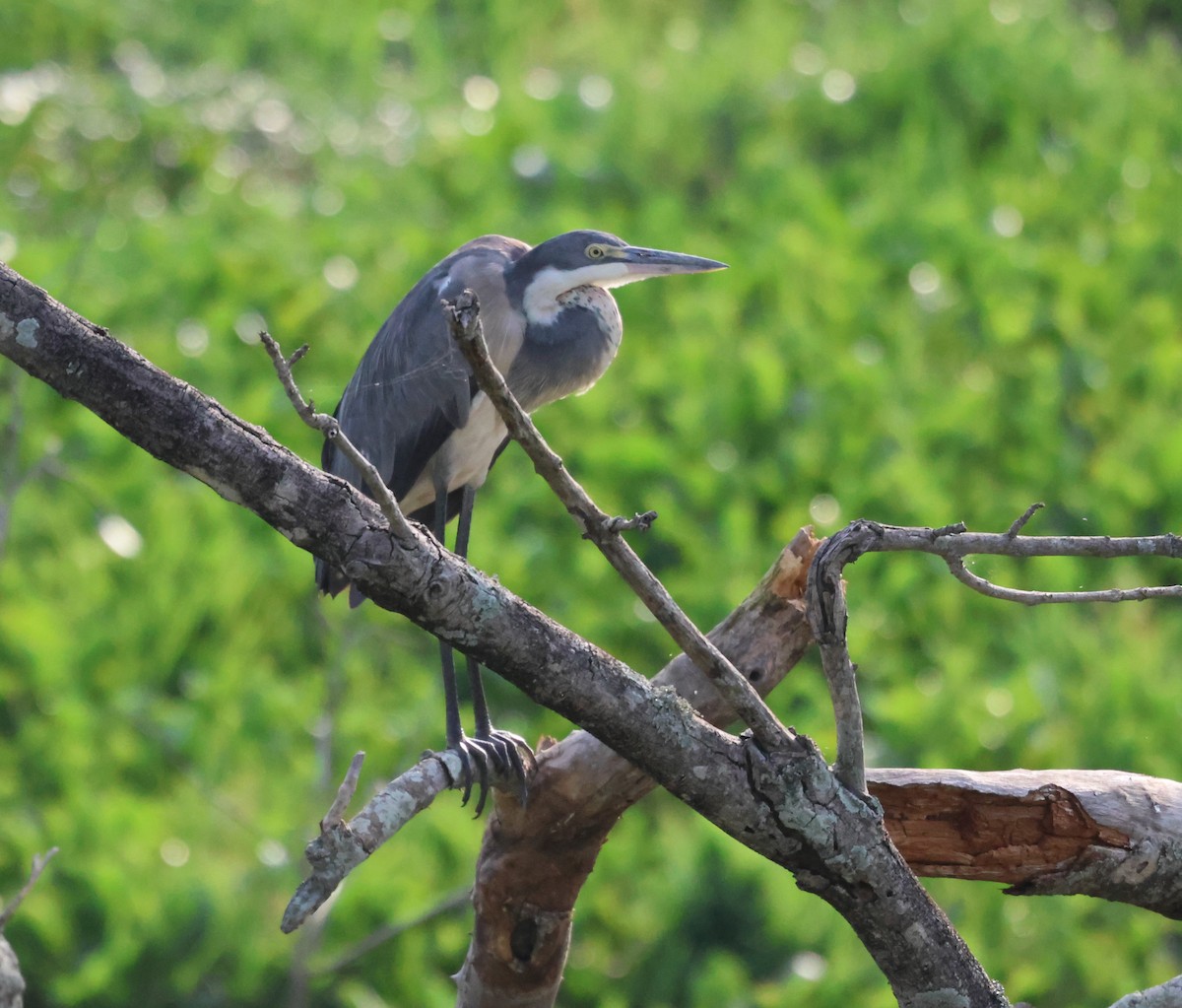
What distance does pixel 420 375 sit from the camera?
11.3ft

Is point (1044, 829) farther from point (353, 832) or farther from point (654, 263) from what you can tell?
point (654, 263)

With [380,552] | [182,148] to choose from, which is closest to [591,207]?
[182,148]

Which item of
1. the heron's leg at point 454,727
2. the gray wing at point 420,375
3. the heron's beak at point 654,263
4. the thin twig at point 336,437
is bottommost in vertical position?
the heron's leg at point 454,727

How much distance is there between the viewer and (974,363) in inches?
263

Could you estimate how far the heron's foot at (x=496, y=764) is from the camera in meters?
2.67

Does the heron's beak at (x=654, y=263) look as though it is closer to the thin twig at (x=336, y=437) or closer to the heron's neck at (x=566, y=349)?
the heron's neck at (x=566, y=349)

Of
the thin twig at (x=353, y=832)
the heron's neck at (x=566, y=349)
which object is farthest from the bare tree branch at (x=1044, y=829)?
the heron's neck at (x=566, y=349)

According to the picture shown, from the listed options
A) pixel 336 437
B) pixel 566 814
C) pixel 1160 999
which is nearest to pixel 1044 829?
pixel 1160 999

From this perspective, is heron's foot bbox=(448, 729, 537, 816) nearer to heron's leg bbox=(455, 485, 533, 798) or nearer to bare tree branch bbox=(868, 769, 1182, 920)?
heron's leg bbox=(455, 485, 533, 798)

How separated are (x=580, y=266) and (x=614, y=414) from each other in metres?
2.86

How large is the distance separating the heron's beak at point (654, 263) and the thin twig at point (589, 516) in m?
1.55

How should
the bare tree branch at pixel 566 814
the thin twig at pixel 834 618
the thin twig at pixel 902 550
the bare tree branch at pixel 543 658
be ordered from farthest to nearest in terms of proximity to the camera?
the bare tree branch at pixel 566 814, the thin twig at pixel 834 618, the thin twig at pixel 902 550, the bare tree branch at pixel 543 658

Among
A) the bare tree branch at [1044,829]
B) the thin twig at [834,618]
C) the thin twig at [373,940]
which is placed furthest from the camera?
the thin twig at [373,940]

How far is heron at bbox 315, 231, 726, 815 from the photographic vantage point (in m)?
3.36
